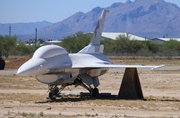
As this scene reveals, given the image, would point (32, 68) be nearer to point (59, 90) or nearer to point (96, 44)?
point (59, 90)

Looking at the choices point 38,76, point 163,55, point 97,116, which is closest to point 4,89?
point 38,76

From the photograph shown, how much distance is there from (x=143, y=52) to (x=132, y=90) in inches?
3625

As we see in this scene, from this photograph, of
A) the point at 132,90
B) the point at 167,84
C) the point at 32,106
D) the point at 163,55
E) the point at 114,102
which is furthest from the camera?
the point at 163,55

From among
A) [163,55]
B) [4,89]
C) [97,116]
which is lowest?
[163,55]

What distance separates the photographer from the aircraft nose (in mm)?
23750

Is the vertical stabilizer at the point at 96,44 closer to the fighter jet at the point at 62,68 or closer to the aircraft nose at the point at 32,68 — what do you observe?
the fighter jet at the point at 62,68

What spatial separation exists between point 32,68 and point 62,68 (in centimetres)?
241

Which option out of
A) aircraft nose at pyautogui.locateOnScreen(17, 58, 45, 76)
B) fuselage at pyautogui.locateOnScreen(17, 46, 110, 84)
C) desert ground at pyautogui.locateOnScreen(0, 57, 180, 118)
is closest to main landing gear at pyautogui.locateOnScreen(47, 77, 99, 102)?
desert ground at pyautogui.locateOnScreen(0, 57, 180, 118)

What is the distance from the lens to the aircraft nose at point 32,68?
23750 millimetres

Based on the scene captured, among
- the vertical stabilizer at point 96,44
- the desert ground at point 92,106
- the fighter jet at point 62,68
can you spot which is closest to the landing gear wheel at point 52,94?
the fighter jet at point 62,68

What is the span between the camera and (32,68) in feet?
78.3

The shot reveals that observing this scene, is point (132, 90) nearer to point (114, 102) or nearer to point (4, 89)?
point (114, 102)

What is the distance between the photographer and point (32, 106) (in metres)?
22.9

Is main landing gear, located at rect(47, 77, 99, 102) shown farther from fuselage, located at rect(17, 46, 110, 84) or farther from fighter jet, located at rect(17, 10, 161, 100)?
fuselage, located at rect(17, 46, 110, 84)
